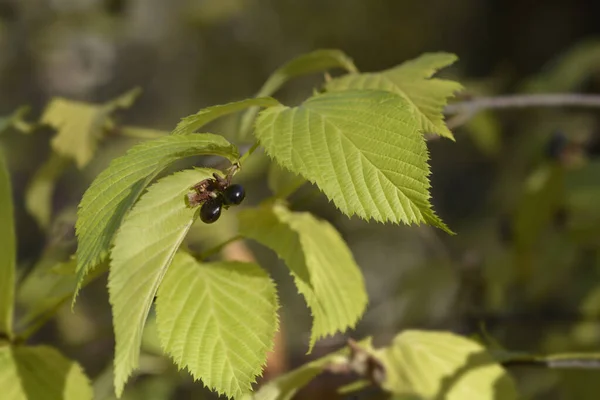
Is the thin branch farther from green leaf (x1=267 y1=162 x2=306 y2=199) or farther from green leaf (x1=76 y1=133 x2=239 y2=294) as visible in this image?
green leaf (x1=76 y1=133 x2=239 y2=294)

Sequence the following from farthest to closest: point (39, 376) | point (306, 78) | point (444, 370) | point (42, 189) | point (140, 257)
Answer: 1. point (306, 78)
2. point (42, 189)
3. point (444, 370)
4. point (39, 376)
5. point (140, 257)

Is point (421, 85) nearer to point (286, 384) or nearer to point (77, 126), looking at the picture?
point (286, 384)

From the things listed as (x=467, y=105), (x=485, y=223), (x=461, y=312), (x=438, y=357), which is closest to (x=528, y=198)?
(x=461, y=312)

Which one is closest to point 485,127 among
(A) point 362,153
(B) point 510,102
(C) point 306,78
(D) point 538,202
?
(D) point 538,202

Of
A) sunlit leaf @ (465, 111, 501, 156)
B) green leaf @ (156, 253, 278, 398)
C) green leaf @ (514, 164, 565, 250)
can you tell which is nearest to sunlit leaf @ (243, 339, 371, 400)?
green leaf @ (156, 253, 278, 398)

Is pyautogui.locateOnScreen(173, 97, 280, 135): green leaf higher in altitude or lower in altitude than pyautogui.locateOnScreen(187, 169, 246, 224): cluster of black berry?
higher

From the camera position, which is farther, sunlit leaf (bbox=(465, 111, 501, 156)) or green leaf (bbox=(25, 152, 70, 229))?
sunlit leaf (bbox=(465, 111, 501, 156))

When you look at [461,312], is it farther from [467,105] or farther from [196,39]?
[196,39]
